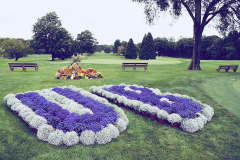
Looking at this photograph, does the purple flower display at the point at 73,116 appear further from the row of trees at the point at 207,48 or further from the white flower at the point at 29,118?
the row of trees at the point at 207,48

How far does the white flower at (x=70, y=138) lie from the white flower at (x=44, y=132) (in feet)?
2.05

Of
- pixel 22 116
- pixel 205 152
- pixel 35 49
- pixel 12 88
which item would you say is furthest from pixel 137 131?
pixel 35 49

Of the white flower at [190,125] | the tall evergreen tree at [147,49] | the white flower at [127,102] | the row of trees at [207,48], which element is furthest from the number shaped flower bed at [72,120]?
the tall evergreen tree at [147,49]

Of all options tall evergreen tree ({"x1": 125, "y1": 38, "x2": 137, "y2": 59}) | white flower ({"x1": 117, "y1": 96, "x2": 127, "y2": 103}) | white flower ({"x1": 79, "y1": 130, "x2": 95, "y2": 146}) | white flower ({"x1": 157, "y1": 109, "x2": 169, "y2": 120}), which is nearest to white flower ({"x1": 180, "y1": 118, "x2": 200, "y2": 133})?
white flower ({"x1": 157, "y1": 109, "x2": 169, "y2": 120})

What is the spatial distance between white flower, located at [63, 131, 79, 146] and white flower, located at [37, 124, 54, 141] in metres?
0.62

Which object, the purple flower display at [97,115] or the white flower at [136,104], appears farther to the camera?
the white flower at [136,104]

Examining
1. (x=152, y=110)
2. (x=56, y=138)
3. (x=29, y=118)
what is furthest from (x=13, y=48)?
(x=152, y=110)

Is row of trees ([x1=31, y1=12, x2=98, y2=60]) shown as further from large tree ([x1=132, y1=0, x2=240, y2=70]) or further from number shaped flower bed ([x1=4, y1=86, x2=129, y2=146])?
number shaped flower bed ([x1=4, y1=86, x2=129, y2=146])

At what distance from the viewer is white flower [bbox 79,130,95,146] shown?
15.9 ft

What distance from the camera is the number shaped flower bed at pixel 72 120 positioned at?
491 cm

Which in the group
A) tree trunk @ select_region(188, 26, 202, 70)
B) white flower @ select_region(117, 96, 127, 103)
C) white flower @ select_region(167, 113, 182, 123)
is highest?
tree trunk @ select_region(188, 26, 202, 70)

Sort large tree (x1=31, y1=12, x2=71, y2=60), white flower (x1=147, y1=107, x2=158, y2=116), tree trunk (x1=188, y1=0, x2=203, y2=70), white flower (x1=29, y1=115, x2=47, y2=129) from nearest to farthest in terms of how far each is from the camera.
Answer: white flower (x1=29, y1=115, x2=47, y2=129)
white flower (x1=147, y1=107, x2=158, y2=116)
tree trunk (x1=188, y1=0, x2=203, y2=70)
large tree (x1=31, y1=12, x2=71, y2=60)

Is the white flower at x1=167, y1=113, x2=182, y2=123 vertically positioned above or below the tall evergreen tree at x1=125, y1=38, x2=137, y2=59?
below

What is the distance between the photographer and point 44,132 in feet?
16.5
